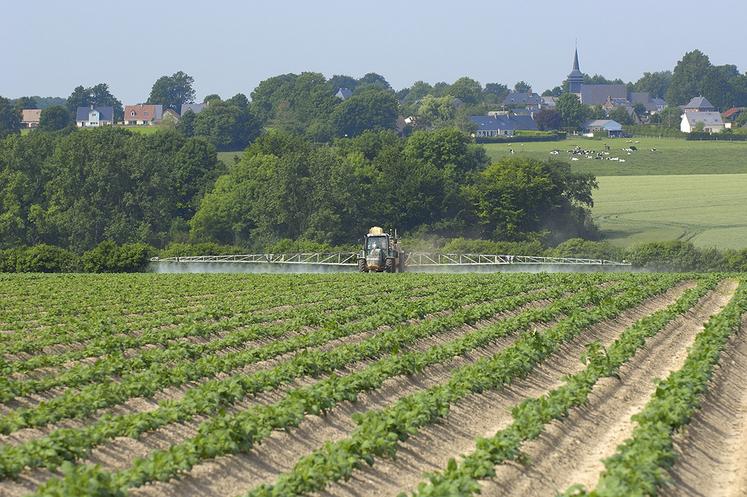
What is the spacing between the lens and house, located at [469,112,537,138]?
187750 millimetres

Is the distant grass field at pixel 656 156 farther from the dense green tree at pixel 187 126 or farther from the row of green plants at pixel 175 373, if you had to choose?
the row of green plants at pixel 175 373

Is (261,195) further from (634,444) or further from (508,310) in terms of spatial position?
(634,444)

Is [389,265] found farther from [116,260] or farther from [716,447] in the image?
[716,447]

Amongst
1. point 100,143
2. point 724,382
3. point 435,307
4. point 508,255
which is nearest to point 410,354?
point 724,382

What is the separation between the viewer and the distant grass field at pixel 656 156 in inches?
5212

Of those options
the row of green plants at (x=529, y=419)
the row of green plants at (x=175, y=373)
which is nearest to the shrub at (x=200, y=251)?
the row of green plants at (x=175, y=373)

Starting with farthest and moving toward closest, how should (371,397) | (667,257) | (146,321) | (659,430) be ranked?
(667,257) → (146,321) → (371,397) → (659,430)

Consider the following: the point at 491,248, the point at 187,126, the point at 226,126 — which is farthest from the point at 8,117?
the point at 491,248

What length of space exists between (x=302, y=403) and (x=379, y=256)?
3522 centimetres

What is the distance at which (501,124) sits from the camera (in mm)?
191000

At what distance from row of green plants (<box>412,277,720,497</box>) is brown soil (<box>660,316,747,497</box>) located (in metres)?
1.74

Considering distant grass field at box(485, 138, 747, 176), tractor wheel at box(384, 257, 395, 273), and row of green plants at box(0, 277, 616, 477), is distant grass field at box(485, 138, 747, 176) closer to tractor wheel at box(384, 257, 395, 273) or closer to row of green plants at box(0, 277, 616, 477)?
tractor wheel at box(384, 257, 395, 273)

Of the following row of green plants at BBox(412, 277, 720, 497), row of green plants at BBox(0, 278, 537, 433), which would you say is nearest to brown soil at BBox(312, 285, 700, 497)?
row of green plants at BBox(412, 277, 720, 497)

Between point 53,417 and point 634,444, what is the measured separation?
732 cm
